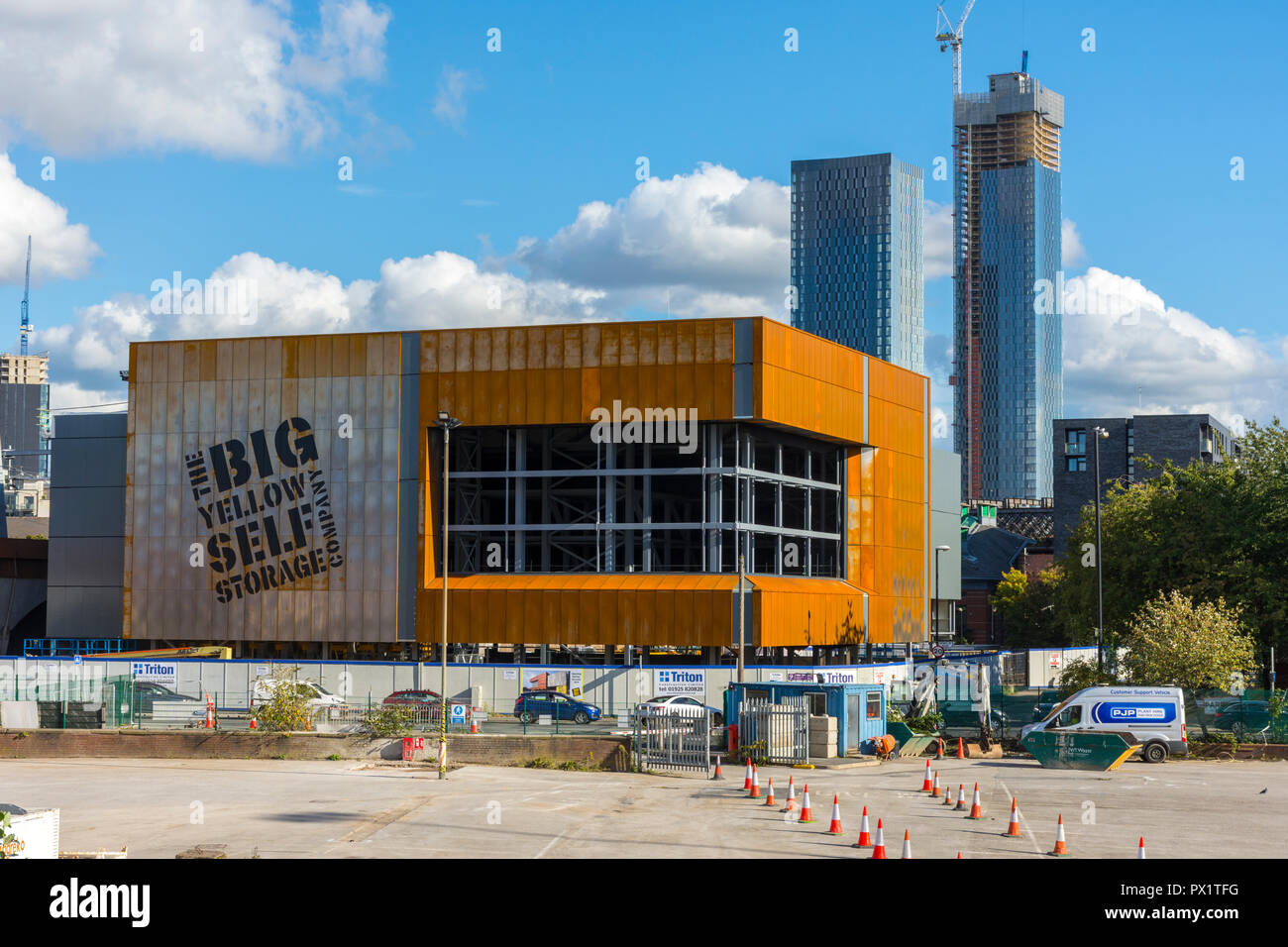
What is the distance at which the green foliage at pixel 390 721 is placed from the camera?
4144cm

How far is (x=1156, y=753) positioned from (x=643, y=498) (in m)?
32.4

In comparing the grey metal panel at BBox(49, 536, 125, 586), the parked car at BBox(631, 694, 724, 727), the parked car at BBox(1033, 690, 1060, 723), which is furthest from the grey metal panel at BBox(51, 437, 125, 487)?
the parked car at BBox(1033, 690, 1060, 723)

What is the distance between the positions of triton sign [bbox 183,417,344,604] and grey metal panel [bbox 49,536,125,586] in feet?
23.6

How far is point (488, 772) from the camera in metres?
37.0

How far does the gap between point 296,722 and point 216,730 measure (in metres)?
2.77

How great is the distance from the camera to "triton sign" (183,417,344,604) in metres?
65.9

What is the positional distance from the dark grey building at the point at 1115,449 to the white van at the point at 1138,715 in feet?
291

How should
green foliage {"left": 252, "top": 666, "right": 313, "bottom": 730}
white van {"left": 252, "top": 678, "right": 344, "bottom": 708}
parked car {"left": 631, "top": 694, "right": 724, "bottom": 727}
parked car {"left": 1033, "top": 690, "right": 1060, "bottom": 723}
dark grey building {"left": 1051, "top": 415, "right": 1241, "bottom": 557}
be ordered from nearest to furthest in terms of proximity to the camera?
1. green foliage {"left": 252, "top": 666, "right": 313, "bottom": 730}
2. parked car {"left": 631, "top": 694, "right": 724, "bottom": 727}
3. white van {"left": 252, "top": 678, "right": 344, "bottom": 708}
4. parked car {"left": 1033, "top": 690, "right": 1060, "bottom": 723}
5. dark grey building {"left": 1051, "top": 415, "right": 1241, "bottom": 557}

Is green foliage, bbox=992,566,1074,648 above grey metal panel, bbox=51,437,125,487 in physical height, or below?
below

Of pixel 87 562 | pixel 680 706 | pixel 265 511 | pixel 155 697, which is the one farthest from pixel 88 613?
pixel 680 706
